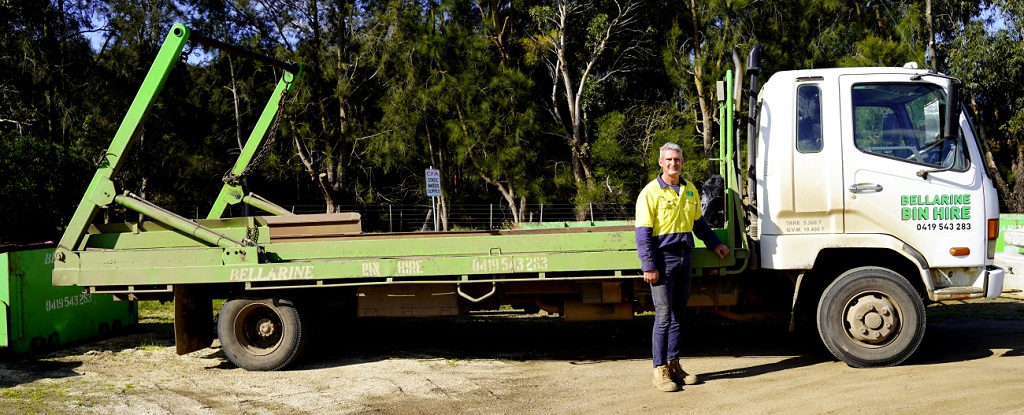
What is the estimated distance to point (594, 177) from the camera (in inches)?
976

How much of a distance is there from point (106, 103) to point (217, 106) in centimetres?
313

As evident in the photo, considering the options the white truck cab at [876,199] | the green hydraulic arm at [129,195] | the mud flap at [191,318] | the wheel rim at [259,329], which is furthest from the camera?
the wheel rim at [259,329]

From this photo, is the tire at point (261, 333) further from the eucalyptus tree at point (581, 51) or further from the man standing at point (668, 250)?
the eucalyptus tree at point (581, 51)

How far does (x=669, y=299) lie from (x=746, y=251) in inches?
38.3

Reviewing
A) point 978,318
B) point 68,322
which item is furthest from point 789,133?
point 68,322

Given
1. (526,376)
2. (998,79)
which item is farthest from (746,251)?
(998,79)

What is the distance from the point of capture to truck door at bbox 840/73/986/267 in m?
6.68

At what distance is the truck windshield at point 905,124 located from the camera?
671cm

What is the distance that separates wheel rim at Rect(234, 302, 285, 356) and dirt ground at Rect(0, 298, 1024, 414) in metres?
0.26

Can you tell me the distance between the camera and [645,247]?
613 cm

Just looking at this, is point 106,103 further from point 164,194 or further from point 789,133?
point 789,133

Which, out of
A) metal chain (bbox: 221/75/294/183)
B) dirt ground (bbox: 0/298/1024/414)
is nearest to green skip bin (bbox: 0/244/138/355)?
dirt ground (bbox: 0/298/1024/414)

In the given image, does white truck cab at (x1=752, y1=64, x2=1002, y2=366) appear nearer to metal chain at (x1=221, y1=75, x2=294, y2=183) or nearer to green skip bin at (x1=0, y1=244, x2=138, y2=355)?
metal chain at (x1=221, y1=75, x2=294, y2=183)

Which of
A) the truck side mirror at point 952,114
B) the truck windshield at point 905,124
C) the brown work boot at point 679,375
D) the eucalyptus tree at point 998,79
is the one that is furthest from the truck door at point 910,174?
the eucalyptus tree at point 998,79
